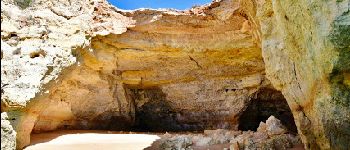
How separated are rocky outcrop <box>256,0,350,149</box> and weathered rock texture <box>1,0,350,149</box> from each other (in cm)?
2

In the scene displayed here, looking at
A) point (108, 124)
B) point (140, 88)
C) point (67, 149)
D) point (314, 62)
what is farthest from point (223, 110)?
point (314, 62)

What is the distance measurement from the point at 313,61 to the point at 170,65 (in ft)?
26.3

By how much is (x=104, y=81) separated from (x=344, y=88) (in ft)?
30.6

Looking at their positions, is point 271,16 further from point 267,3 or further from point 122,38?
point 122,38

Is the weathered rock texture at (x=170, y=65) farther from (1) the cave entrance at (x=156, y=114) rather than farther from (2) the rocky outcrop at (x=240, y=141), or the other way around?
(2) the rocky outcrop at (x=240, y=141)

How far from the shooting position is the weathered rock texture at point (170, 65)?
5086 mm

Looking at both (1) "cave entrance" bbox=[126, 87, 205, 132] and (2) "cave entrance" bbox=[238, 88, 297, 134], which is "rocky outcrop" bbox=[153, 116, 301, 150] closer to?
(2) "cave entrance" bbox=[238, 88, 297, 134]

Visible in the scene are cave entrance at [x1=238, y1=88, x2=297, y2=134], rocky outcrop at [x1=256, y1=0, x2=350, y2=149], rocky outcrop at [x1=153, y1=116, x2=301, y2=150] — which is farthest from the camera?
cave entrance at [x1=238, y1=88, x2=297, y2=134]

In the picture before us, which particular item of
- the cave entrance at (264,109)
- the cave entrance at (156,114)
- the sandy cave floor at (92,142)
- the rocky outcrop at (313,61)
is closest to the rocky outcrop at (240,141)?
the sandy cave floor at (92,142)

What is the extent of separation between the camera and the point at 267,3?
6949 millimetres

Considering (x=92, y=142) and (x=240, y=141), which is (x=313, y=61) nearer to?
(x=240, y=141)

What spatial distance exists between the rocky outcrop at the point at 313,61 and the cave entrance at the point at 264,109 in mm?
6375

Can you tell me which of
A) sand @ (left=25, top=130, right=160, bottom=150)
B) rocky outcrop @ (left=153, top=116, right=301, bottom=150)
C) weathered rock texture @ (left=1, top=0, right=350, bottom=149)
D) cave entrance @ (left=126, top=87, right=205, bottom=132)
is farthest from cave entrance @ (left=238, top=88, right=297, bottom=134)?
sand @ (left=25, top=130, right=160, bottom=150)

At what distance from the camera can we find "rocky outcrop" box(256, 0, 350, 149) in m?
4.45
